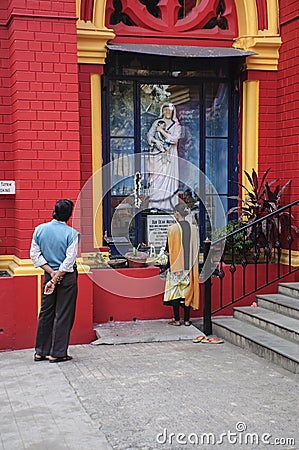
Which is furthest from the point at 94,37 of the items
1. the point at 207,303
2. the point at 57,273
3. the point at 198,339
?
the point at 198,339

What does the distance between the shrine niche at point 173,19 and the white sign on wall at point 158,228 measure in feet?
8.62

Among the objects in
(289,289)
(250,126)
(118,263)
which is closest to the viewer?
(289,289)

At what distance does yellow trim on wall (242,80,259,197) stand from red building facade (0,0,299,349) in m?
0.01

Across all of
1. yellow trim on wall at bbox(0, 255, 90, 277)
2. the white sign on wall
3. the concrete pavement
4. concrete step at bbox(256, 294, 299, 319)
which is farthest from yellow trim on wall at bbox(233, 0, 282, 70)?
the concrete pavement

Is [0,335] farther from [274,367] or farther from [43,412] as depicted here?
[274,367]

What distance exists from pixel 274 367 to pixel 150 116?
4.42 meters

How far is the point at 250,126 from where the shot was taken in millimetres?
9742

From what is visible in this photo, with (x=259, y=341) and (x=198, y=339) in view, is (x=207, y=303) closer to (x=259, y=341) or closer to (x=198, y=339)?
(x=198, y=339)

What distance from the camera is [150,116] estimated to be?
982cm

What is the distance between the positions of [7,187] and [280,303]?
3782mm

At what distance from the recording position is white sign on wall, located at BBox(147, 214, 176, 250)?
32.1 feet

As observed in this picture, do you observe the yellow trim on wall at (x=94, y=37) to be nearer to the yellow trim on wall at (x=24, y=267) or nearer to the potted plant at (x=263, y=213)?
the potted plant at (x=263, y=213)

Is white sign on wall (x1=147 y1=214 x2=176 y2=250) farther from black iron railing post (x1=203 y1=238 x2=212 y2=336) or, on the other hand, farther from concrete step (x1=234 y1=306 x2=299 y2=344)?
concrete step (x1=234 y1=306 x2=299 y2=344)

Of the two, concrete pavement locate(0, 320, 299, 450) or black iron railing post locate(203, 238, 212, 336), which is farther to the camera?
black iron railing post locate(203, 238, 212, 336)
